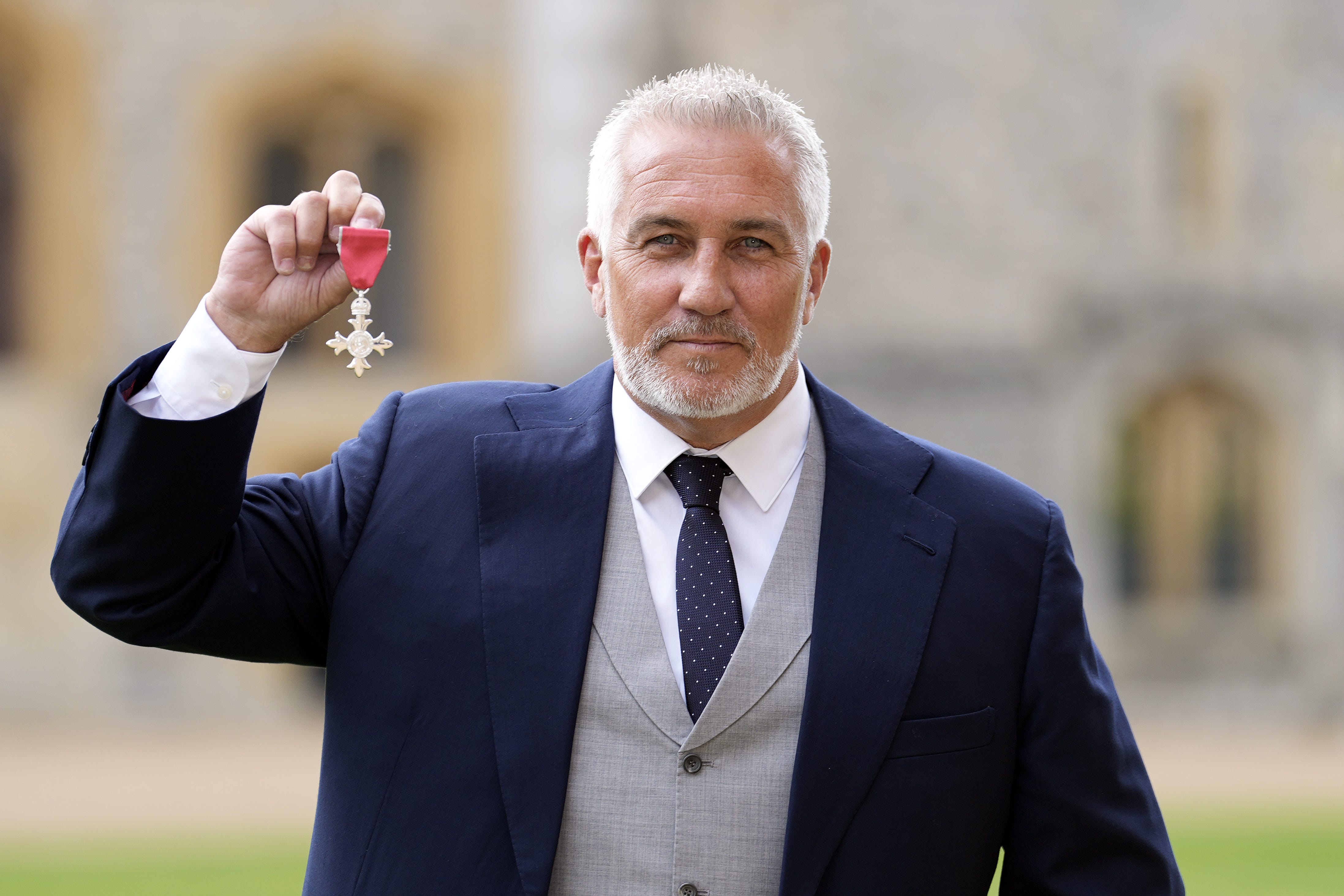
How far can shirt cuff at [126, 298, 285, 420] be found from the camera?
1855 millimetres

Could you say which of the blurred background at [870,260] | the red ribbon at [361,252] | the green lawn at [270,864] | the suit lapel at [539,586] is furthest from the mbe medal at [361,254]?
the blurred background at [870,260]

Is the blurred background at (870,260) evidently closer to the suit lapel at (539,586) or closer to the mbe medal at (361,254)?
the suit lapel at (539,586)

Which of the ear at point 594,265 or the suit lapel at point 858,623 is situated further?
the ear at point 594,265

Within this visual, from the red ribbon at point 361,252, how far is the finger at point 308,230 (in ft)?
0.08

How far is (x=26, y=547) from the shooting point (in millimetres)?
11539

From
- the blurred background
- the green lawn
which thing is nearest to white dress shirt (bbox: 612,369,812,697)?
the green lawn

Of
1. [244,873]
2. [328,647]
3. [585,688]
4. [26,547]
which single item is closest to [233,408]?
[328,647]

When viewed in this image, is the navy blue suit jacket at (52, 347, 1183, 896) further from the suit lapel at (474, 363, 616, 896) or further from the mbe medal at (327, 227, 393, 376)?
the mbe medal at (327, 227, 393, 376)

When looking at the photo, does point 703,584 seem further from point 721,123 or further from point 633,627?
point 721,123

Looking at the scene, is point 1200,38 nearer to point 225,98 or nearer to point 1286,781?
point 1286,781

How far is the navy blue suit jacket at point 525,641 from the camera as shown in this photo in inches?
73.7

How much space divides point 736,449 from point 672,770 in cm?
41

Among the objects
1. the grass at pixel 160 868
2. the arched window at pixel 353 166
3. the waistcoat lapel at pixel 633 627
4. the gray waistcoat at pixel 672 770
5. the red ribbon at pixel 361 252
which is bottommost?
the grass at pixel 160 868

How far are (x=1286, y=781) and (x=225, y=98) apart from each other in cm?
823
